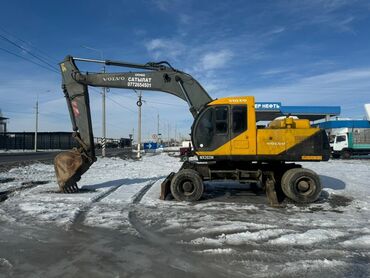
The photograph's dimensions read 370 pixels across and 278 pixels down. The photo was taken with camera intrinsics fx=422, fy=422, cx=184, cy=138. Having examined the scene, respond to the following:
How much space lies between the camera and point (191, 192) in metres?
13.0

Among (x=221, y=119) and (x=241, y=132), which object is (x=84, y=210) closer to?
(x=221, y=119)

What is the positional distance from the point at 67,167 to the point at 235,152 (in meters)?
5.45

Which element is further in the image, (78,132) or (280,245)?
(78,132)

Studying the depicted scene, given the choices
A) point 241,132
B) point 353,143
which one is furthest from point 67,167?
point 353,143

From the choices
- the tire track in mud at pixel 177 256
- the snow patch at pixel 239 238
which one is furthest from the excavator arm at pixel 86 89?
the snow patch at pixel 239 238

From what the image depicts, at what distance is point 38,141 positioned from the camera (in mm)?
88312

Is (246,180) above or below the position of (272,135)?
below

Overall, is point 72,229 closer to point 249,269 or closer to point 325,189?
point 249,269

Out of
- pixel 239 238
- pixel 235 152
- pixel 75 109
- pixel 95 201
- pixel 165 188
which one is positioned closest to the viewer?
pixel 239 238

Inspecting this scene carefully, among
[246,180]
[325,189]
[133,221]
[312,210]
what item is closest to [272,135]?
[246,180]

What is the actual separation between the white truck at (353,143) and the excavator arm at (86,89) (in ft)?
109

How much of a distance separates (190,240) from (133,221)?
7.21 ft

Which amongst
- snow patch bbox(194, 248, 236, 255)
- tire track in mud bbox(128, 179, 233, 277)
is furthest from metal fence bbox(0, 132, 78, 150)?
snow patch bbox(194, 248, 236, 255)

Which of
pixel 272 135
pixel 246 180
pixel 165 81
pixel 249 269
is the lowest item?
pixel 249 269
